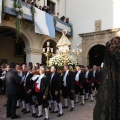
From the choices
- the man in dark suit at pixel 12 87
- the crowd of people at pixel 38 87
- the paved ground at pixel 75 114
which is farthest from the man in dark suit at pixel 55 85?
the man in dark suit at pixel 12 87

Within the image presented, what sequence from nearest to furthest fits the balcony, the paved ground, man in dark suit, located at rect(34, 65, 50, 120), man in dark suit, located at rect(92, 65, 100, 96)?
man in dark suit, located at rect(34, 65, 50, 120)
the paved ground
man in dark suit, located at rect(92, 65, 100, 96)
the balcony

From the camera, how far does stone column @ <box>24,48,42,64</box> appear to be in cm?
1652

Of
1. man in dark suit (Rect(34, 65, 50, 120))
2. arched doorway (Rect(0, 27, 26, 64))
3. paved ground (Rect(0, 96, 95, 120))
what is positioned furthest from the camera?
arched doorway (Rect(0, 27, 26, 64))

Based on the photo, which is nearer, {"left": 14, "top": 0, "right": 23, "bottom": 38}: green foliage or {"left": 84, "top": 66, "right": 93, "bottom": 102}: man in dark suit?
{"left": 84, "top": 66, "right": 93, "bottom": 102}: man in dark suit

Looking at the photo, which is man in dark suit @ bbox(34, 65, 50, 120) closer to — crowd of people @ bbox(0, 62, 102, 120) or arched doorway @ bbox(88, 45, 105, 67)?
crowd of people @ bbox(0, 62, 102, 120)

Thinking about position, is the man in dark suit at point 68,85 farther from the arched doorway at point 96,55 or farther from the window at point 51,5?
the window at point 51,5

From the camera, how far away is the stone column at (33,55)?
54.2ft

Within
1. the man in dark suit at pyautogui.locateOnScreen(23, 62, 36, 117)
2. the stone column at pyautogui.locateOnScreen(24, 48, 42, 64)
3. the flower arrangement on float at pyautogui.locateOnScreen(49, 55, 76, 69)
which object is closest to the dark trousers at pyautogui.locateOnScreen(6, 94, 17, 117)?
the man in dark suit at pyautogui.locateOnScreen(23, 62, 36, 117)

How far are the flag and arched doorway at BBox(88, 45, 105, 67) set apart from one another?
5.19 meters

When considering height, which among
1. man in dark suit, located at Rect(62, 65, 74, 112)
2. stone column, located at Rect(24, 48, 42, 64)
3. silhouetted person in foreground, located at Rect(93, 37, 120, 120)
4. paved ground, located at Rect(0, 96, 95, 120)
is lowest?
paved ground, located at Rect(0, 96, 95, 120)

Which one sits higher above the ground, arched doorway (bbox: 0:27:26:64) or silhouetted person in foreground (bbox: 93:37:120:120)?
arched doorway (bbox: 0:27:26:64)

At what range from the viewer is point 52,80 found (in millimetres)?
8164

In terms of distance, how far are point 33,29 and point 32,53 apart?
63.9 inches

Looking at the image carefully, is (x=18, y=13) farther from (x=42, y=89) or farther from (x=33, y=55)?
(x=42, y=89)
